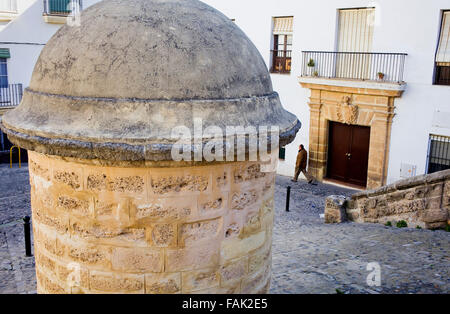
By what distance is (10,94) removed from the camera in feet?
56.7

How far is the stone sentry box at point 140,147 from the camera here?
2496 millimetres

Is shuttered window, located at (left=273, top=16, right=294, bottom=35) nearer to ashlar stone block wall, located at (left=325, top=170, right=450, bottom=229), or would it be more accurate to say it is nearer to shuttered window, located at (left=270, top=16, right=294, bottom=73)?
shuttered window, located at (left=270, top=16, right=294, bottom=73)

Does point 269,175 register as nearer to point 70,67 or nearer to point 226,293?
point 226,293

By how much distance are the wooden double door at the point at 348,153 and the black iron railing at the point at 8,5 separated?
1300 cm

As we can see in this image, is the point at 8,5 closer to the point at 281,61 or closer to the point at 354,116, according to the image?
the point at 281,61

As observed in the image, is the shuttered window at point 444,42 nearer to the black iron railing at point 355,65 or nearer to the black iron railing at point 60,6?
the black iron railing at point 355,65

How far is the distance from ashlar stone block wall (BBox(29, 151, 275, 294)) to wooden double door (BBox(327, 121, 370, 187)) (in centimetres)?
1250

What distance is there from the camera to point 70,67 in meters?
2.61

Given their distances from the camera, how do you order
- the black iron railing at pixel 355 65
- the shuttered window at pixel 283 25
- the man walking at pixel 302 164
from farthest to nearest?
1. the shuttered window at pixel 283 25
2. the man walking at pixel 302 164
3. the black iron railing at pixel 355 65

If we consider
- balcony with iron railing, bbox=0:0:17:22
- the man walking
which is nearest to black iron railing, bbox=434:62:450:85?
the man walking

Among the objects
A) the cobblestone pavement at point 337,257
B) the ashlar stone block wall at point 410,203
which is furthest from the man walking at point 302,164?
the ashlar stone block wall at point 410,203

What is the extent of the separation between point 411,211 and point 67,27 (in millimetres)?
7713

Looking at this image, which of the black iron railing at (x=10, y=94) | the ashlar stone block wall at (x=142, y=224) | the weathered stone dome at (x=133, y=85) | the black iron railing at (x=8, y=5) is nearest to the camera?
the weathered stone dome at (x=133, y=85)
